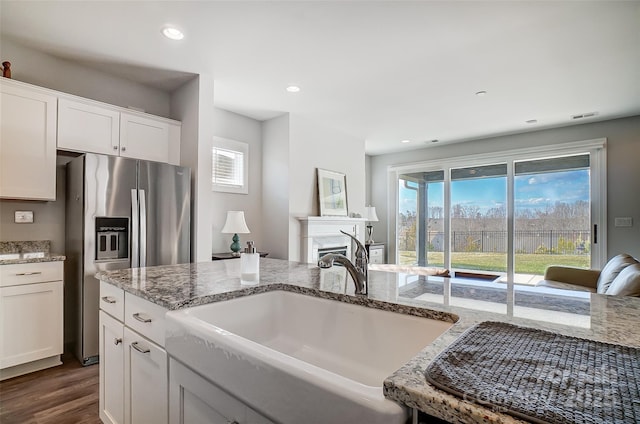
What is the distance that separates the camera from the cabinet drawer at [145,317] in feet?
3.84

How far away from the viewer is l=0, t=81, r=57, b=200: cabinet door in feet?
8.04

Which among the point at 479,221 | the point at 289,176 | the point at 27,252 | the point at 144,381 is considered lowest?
the point at 144,381

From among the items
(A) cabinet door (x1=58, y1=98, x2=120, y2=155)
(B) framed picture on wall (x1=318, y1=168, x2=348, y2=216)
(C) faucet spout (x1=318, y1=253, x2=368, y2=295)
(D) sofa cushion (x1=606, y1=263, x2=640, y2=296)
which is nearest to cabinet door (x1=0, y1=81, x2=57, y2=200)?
(A) cabinet door (x1=58, y1=98, x2=120, y2=155)

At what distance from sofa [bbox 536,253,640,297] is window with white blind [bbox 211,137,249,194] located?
3633mm

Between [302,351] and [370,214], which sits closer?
[302,351]

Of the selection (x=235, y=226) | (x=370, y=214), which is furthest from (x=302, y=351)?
(x=370, y=214)

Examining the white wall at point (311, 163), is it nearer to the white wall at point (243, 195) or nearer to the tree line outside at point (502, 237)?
the white wall at point (243, 195)

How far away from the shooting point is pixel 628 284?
2.28m

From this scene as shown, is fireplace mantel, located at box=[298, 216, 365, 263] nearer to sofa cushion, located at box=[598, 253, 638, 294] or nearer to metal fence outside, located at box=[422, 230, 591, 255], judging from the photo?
metal fence outside, located at box=[422, 230, 591, 255]

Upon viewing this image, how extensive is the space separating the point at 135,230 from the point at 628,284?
153 inches

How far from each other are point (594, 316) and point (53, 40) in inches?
151

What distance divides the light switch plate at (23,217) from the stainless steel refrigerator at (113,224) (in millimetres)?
251

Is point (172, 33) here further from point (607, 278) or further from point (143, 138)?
point (607, 278)

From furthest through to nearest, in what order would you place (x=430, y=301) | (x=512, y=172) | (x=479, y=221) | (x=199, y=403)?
(x=479, y=221), (x=512, y=172), (x=430, y=301), (x=199, y=403)
